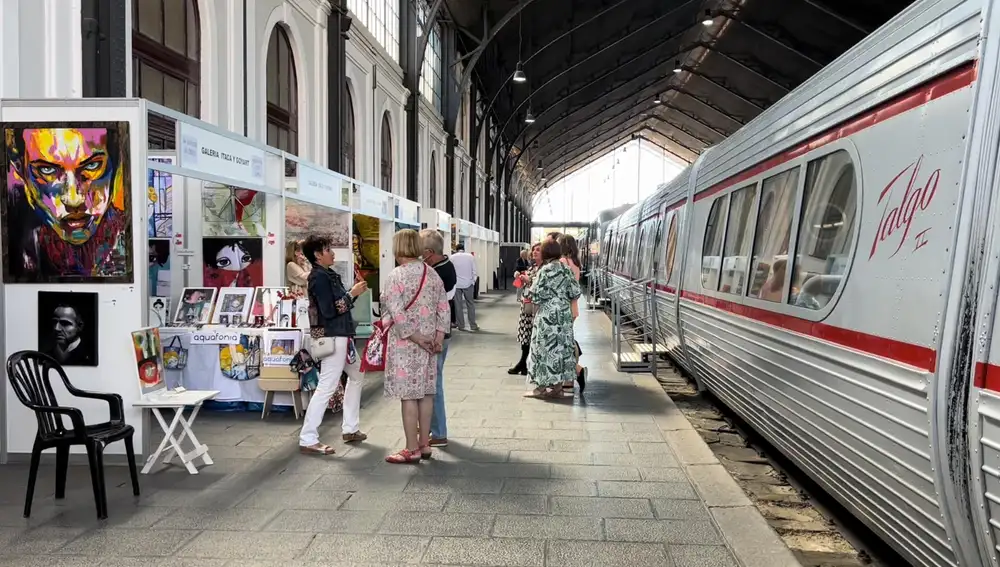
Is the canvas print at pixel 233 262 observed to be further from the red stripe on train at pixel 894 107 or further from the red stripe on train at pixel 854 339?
the red stripe on train at pixel 894 107

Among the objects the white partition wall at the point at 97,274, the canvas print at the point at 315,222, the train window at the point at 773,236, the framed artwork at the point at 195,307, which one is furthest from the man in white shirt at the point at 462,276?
the white partition wall at the point at 97,274

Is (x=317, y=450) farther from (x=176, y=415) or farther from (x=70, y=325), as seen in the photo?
(x=70, y=325)

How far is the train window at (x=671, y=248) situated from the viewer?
30.9 feet

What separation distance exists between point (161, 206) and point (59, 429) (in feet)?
14.7

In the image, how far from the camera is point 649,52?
3347 centimetres

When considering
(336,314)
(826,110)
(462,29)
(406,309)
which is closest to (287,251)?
(336,314)

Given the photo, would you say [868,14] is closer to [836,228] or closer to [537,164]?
Answer: [836,228]

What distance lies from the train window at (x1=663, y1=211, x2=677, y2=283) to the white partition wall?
19.7ft

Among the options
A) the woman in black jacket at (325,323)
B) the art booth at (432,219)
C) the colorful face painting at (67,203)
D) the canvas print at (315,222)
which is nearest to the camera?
the colorful face painting at (67,203)

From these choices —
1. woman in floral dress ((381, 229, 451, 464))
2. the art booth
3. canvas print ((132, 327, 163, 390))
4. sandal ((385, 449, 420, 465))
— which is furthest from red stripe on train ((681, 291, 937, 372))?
the art booth

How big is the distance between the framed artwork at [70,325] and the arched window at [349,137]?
415 inches

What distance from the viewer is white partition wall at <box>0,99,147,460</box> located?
5020 mm

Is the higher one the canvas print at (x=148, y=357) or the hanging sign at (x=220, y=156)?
the hanging sign at (x=220, y=156)

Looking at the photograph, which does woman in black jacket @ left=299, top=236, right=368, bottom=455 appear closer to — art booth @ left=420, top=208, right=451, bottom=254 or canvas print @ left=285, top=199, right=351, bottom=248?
canvas print @ left=285, top=199, right=351, bottom=248
